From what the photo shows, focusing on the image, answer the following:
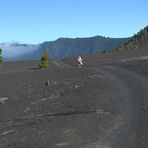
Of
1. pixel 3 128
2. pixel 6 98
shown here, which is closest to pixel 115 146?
pixel 3 128

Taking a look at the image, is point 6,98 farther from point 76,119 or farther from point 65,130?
point 65,130

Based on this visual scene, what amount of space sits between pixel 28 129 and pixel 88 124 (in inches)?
102

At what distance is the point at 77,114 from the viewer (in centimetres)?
2450

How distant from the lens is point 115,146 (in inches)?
652

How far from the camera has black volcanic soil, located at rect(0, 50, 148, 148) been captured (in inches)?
712

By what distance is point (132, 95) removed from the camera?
29.4m

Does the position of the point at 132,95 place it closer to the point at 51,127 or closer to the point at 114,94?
the point at 114,94

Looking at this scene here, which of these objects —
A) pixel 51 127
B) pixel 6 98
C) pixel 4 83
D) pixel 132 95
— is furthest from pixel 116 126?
pixel 4 83

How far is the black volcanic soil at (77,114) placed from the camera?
59.4 feet

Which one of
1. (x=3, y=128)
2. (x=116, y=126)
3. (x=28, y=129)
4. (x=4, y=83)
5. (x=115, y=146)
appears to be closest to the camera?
(x=115, y=146)

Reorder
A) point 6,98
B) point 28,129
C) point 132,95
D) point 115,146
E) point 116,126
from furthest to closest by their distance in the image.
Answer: point 6,98 < point 132,95 < point 28,129 < point 116,126 < point 115,146

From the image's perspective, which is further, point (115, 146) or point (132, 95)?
point (132, 95)

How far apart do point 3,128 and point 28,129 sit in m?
2.34

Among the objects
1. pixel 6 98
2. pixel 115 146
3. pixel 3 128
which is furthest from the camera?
pixel 6 98
